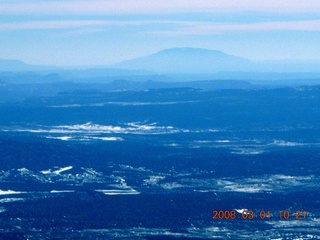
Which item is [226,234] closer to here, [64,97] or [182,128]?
[182,128]

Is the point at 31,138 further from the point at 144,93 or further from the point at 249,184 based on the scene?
the point at 144,93

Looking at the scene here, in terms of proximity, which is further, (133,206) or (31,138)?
(31,138)

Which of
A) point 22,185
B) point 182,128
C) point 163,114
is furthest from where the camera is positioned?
point 163,114

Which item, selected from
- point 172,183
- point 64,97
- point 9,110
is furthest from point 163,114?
point 172,183

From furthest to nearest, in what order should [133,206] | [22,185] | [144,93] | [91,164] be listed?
[144,93], [91,164], [22,185], [133,206]

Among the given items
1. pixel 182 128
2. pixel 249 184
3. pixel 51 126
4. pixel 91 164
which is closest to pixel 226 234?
pixel 249 184

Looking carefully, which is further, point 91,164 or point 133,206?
point 91,164

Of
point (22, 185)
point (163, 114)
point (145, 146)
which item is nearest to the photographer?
point (22, 185)

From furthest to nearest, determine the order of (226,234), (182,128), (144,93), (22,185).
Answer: (144,93), (182,128), (22,185), (226,234)
